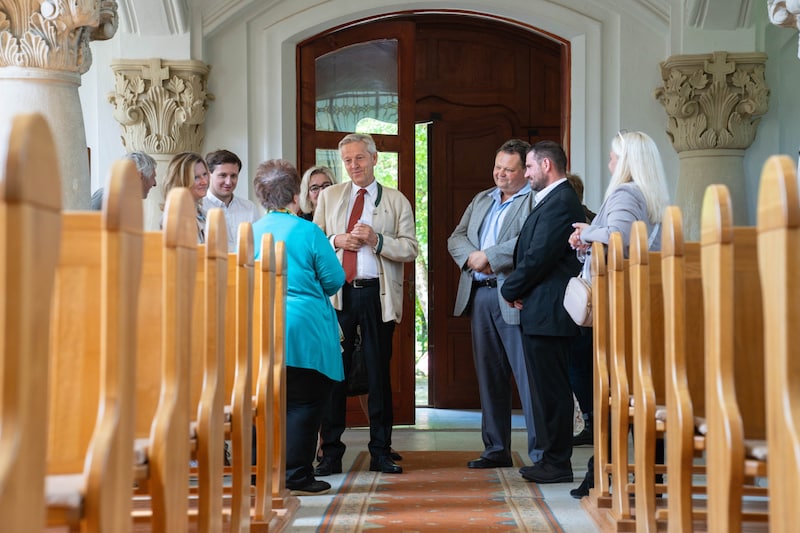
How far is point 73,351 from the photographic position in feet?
7.59

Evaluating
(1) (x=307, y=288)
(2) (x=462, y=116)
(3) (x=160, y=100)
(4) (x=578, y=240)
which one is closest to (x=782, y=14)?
(4) (x=578, y=240)

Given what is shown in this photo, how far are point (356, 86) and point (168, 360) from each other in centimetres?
575

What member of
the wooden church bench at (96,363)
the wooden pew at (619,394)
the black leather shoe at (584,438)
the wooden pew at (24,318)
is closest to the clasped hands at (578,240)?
the wooden pew at (619,394)

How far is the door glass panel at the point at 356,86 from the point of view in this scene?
313 inches

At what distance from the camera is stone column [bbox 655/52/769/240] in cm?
748

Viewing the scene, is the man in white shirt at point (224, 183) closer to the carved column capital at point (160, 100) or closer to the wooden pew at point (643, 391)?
the carved column capital at point (160, 100)

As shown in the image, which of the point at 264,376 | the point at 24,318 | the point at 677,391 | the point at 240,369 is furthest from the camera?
the point at 264,376

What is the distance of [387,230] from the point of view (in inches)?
231

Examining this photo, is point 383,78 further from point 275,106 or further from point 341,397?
point 341,397

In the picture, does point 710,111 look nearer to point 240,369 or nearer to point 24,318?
point 240,369

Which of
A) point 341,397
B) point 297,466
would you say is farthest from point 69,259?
point 341,397

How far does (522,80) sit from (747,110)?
241 cm

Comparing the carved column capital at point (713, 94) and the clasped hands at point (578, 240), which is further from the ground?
the carved column capital at point (713, 94)

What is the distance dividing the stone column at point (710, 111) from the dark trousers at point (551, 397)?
9.08 feet
